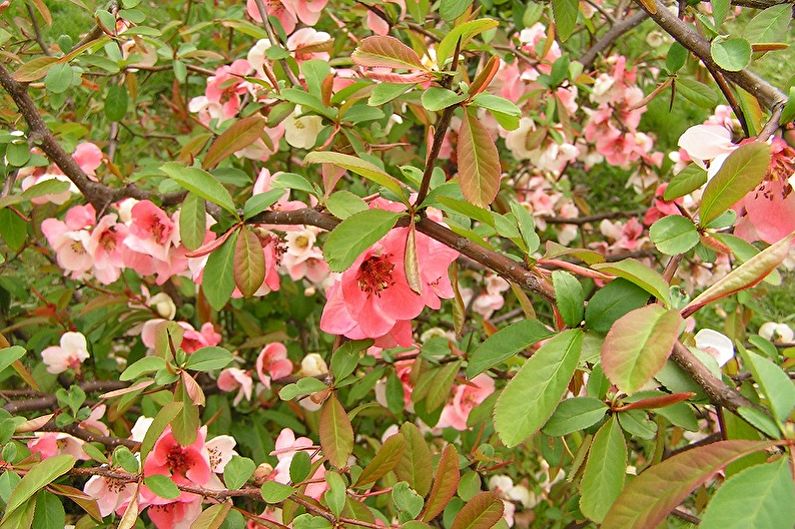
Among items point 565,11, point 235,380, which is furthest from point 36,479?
point 565,11

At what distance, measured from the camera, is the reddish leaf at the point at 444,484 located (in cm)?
66

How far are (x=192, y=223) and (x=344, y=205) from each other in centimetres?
23

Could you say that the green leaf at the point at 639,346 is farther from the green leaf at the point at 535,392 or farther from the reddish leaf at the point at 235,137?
the reddish leaf at the point at 235,137

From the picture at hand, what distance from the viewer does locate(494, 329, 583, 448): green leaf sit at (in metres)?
0.50

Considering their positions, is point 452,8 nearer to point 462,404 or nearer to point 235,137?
point 235,137

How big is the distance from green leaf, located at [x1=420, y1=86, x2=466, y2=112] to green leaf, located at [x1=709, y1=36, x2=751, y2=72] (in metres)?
0.28

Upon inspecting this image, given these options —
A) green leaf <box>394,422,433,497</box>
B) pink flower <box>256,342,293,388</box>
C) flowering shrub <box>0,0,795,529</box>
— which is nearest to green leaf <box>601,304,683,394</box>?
flowering shrub <box>0,0,795,529</box>

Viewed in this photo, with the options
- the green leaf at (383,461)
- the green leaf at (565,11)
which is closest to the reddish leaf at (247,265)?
the green leaf at (383,461)

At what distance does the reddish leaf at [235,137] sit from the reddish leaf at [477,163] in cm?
38

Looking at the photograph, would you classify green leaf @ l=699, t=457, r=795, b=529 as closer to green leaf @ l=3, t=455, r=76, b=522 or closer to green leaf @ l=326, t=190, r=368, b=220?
green leaf @ l=326, t=190, r=368, b=220

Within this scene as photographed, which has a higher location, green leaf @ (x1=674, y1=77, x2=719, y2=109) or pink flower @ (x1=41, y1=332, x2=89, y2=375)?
green leaf @ (x1=674, y1=77, x2=719, y2=109)

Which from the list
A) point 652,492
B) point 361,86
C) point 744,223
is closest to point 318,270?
point 361,86

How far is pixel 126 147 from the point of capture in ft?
5.83

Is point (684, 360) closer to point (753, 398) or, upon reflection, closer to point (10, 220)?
point (753, 398)
